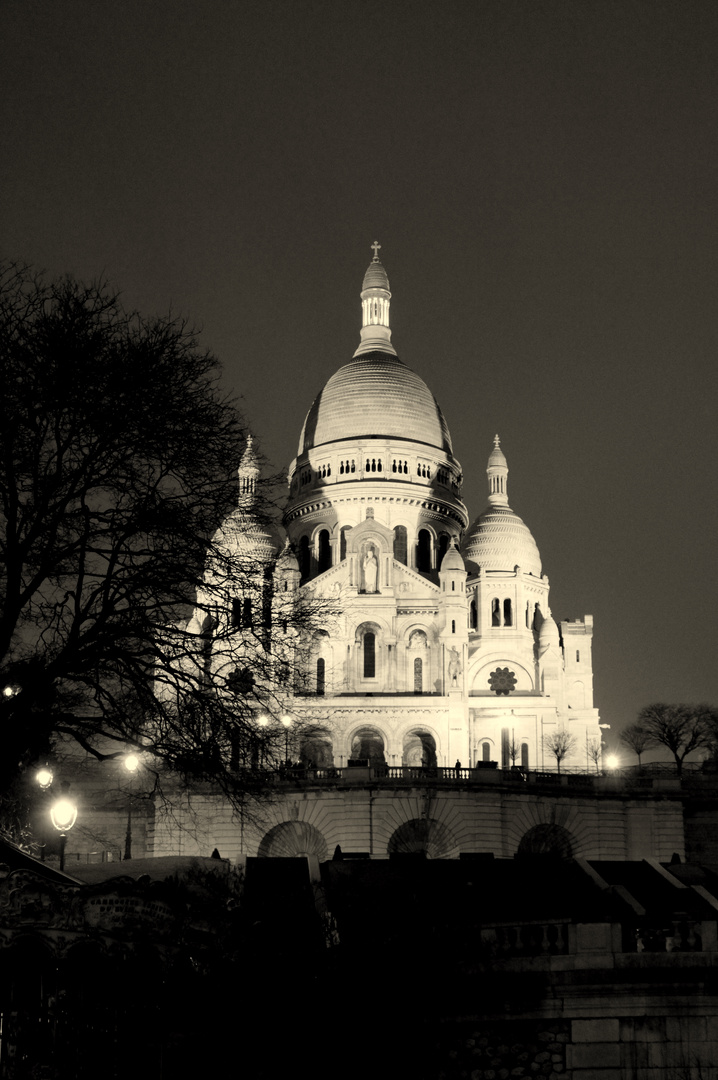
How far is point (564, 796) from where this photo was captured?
73312 millimetres

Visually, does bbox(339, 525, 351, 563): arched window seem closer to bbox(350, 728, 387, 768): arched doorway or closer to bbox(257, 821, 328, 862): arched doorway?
bbox(350, 728, 387, 768): arched doorway

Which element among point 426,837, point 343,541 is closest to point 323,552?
point 343,541

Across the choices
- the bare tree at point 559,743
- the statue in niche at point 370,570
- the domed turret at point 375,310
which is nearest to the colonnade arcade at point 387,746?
the bare tree at point 559,743

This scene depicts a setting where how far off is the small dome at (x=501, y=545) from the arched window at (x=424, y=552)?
259 centimetres

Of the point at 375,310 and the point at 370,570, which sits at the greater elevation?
the point at 375,310

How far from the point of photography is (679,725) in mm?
115375

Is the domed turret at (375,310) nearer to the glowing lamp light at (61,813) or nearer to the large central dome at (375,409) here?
the large central dome at (375,409)

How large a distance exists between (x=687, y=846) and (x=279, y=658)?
4888cm

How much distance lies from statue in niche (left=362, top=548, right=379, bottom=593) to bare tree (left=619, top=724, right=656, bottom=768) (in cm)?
2297

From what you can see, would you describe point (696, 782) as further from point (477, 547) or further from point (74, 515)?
point (74, 515)

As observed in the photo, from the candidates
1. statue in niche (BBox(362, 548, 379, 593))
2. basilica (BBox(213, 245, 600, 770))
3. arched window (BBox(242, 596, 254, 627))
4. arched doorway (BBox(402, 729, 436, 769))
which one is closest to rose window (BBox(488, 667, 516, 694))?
basilica (BBox(213, 245, 600, 770))

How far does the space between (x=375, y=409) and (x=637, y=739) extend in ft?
99.6

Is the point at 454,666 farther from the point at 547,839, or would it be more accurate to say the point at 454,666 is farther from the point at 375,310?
the point at 375,310

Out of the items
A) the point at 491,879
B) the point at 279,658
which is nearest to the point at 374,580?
the point at 491,879
